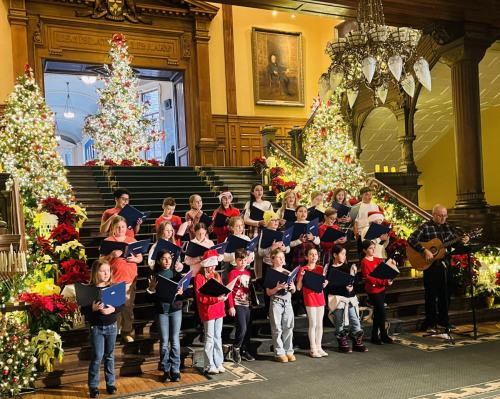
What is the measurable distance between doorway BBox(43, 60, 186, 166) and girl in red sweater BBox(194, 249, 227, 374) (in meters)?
7.92

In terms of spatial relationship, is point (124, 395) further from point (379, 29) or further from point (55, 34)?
point (55, 34)

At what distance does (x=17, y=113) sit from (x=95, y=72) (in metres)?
6.77

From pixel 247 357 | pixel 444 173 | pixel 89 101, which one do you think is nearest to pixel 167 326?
pixel 247 357

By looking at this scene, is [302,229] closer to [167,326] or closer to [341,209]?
[341,209]

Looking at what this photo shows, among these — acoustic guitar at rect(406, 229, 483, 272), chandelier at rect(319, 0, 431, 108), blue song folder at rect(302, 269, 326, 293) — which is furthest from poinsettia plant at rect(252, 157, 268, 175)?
chandelier at rect(319, 0, 431, 108)

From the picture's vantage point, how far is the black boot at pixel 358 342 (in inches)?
248

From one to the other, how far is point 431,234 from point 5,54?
10.8 metres

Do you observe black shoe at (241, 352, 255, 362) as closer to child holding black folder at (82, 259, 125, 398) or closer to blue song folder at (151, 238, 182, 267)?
blue song folder at (151, 238, 182, 267)

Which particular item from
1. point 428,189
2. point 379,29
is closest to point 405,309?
point 379,29

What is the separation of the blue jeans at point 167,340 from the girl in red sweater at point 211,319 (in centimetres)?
27

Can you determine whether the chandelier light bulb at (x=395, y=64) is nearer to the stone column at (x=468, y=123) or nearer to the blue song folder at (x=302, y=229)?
the blue song folder at (x=302, y=229)

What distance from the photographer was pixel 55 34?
45.0 ft

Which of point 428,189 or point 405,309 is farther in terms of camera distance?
point 428,189

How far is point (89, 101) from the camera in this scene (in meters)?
21.8
